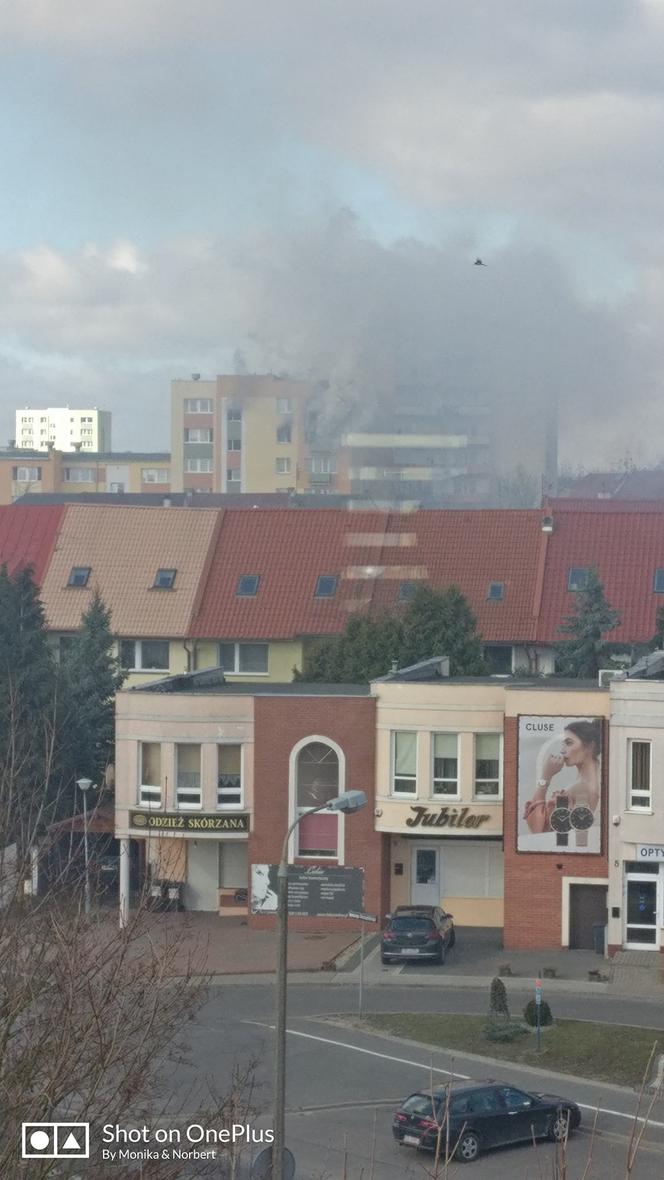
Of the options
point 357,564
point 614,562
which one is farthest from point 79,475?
point 614,562

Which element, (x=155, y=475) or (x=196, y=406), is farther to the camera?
(x=155, y=475)

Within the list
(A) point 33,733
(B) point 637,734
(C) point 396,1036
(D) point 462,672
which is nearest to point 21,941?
(C) point 396,1036

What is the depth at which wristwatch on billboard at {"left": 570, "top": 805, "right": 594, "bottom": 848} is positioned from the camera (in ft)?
90.7

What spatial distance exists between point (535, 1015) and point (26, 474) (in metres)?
96.2

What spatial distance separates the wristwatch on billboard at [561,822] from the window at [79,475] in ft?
304

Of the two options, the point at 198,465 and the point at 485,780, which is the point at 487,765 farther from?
the point at 198,465

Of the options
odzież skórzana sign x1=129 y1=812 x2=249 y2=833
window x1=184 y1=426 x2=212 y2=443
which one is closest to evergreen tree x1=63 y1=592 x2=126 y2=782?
odzież skórzana sign x1=129 y1=812 x2=249 y2=833

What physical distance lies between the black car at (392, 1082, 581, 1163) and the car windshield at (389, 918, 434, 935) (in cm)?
936

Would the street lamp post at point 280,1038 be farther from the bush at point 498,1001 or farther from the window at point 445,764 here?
the window at point 445,764

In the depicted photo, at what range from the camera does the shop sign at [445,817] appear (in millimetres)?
28922

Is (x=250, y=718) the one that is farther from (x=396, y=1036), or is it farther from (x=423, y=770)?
(x=396, y=1036)

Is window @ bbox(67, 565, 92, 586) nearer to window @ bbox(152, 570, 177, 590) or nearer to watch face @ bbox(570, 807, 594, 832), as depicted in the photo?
window @ bbox(152, 570, 177, 590)

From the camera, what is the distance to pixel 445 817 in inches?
1143
